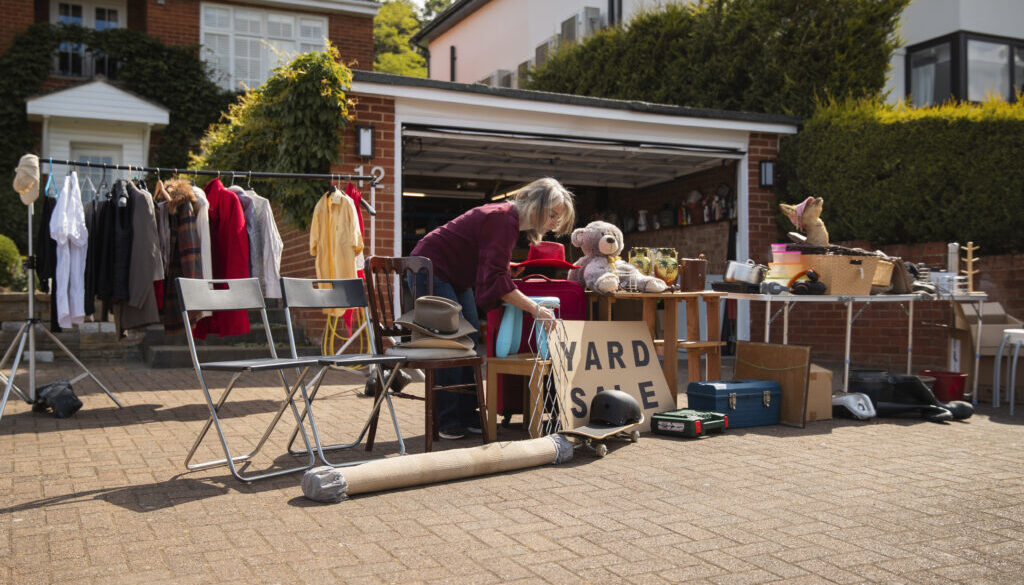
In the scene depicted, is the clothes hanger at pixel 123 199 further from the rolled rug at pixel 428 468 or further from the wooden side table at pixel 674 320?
the wooden side table at pixel 674 320

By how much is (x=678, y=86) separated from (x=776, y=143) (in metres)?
2.21

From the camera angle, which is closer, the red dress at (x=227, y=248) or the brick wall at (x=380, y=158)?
the red dress at (x=227, y=248)

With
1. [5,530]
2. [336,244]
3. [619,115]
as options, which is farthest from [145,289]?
[619,115]

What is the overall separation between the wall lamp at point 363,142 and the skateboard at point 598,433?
16.8 ft

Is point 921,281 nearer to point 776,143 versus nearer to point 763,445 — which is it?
point 763,445

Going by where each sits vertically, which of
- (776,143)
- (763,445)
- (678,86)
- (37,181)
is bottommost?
(763,445)

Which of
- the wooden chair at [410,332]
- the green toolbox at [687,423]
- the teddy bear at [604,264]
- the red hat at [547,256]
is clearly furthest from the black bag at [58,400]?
the green toolbox at [687,423]

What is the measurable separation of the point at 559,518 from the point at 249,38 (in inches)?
750

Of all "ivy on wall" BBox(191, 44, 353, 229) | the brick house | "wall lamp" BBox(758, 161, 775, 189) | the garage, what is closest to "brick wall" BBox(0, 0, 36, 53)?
the brick house

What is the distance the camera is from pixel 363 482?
160 inches

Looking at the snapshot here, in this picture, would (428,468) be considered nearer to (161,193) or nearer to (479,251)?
(479,251)

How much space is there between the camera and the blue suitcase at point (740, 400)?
6.03m

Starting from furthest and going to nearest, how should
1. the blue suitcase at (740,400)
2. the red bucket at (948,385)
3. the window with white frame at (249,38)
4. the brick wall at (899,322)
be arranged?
the window with white frame at (249,38)
the brick wall at (899,322)
the red bucket at (948,385)
the blue suitcase at (740,400)

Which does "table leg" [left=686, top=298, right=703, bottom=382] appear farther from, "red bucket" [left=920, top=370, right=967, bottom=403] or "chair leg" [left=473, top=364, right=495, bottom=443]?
"red bucket" [left=920, top=370, right=967, bottom=403]
